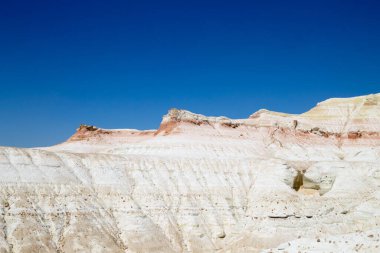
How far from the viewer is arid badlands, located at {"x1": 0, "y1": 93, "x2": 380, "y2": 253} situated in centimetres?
6072

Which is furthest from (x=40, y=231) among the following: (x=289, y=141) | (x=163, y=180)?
(x=289, y=141)

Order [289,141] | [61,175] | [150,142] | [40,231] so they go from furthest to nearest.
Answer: [289,141]
[150,142]
[61,175]
[40,231]

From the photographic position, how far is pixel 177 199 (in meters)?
72.1

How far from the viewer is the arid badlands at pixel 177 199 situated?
6072cm

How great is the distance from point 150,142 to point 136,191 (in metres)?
23.3

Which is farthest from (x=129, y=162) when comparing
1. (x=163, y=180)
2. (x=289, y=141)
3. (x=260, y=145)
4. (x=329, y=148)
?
(x=329, y=148)

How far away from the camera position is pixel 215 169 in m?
79.7

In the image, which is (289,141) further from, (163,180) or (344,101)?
(163,180)

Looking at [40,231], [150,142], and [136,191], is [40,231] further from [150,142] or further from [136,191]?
[150,142]

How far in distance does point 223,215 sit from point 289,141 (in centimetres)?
3814

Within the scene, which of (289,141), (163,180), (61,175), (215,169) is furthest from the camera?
(289,141)

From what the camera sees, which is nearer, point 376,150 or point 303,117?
point 376,150

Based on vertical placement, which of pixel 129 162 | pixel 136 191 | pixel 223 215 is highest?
pixel 129 162

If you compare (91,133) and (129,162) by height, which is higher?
(91,133)
